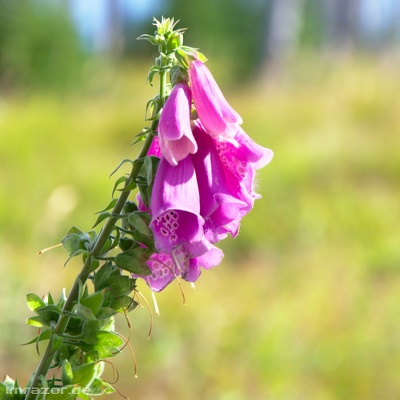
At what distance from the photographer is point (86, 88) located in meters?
11.8

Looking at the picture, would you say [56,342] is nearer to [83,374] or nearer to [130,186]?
[83,374]

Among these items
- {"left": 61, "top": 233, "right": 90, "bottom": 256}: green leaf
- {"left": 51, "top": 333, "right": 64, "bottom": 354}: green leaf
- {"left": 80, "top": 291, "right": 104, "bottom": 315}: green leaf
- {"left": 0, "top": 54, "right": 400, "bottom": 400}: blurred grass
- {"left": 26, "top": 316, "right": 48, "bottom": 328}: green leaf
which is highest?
{"left": 0, "top": 54, "right": 400, "bottom": 400}: blurred grass

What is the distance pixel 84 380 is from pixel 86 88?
1123 cm

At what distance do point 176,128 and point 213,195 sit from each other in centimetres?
9

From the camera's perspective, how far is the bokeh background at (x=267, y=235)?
3234 mm

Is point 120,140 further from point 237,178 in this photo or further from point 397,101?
point 237,178

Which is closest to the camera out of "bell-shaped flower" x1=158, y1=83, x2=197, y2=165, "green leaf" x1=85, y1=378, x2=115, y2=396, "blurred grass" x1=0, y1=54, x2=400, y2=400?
"bell-shaped flower" x1=158, y1=83, x2=197, y2=165

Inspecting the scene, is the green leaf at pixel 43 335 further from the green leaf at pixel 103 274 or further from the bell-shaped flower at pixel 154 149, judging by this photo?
the bell-shaped flower at pixel 154 149

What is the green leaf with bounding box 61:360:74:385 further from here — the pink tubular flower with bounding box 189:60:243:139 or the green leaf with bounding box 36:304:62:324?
the pink tubular flower with bounding box 189:60:243:139

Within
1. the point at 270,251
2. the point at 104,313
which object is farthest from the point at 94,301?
the point at 270,251

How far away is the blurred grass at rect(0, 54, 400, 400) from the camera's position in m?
3.22

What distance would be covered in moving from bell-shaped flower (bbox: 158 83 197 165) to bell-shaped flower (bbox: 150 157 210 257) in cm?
2

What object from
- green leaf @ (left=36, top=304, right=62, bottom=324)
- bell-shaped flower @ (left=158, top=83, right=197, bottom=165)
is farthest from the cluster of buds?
green leaf @ (left=36, top=304, right=62, bottom=324)

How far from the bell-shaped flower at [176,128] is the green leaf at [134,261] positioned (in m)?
0.10
